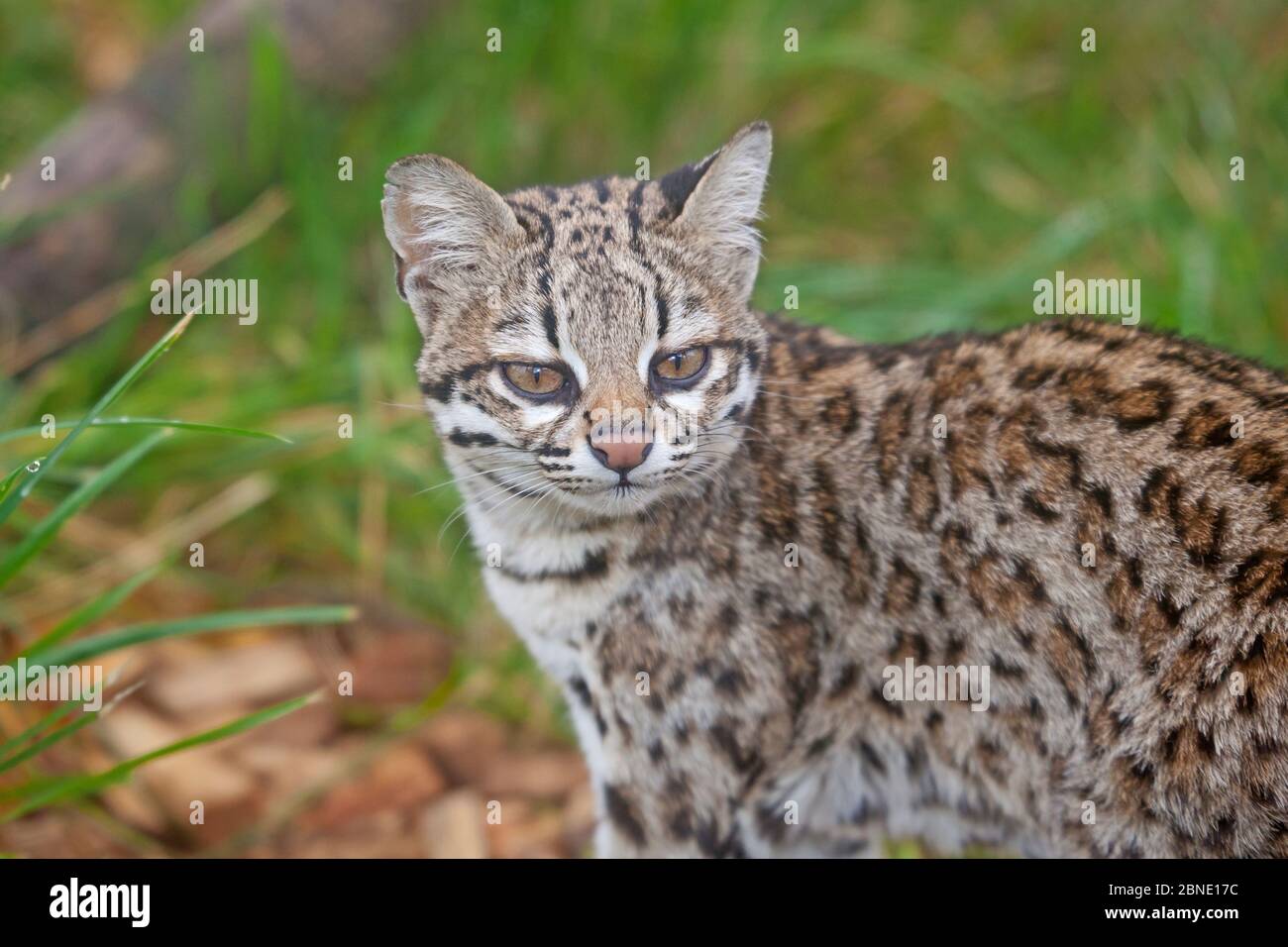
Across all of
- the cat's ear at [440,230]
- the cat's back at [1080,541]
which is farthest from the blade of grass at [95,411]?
the cat's back at [1080,541]

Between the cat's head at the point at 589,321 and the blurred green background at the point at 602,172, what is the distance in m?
2.00

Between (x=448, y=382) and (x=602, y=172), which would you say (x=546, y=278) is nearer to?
(x=448, y=382)

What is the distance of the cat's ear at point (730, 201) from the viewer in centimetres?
452

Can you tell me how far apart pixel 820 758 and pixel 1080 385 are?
5.21 ft

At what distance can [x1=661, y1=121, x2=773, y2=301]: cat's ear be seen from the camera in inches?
178

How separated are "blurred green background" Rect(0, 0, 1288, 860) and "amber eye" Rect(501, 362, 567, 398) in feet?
6.93

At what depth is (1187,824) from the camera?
4.16 m

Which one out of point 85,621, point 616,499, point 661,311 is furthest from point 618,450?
point 85,621

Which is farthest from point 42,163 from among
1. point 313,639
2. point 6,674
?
point 6,674

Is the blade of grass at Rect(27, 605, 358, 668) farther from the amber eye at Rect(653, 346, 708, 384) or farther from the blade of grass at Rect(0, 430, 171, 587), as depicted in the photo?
the amber eye at Rect(653, 346, 708, 384)

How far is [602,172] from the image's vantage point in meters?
8.30

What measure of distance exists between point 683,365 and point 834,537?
88 cm

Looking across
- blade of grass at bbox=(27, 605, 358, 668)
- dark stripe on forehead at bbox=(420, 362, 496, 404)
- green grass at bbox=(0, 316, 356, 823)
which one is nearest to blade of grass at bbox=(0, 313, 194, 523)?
green grass at bbox=(0, 316, 356, 823)
